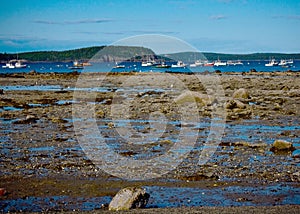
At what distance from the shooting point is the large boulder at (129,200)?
9055 millimetres

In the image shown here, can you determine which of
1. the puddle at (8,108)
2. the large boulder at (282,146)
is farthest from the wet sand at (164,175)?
the puddle at (8,108)

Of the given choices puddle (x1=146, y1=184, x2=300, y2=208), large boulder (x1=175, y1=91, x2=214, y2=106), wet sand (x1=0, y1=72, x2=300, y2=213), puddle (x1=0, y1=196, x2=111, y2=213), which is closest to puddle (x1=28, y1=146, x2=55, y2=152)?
wet sand (x1=0, y1=72, x2=300, y2=213)

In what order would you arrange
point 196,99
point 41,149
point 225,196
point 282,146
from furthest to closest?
1. point 196,99
2. point 41,149
3. point 282,146
4. point 225,196

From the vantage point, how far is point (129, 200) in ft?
29.8

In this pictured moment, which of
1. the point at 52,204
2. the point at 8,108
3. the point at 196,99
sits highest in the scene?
the point at 196,99

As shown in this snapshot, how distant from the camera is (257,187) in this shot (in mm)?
11094

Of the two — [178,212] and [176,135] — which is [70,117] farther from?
[178,212]

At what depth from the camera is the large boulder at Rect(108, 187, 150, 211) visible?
9.05 m

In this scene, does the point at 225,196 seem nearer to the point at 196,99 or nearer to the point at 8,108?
the point at 196,99

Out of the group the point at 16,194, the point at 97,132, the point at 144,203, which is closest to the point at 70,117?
the point at 97,132

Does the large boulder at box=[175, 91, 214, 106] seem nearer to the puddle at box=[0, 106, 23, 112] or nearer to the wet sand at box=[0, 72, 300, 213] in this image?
the wet sand at box=[0, 72, 300, 213]

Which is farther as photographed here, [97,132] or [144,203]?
[97,132]

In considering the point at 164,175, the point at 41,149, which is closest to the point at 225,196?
the point at 164,175

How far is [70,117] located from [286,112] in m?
12.9
